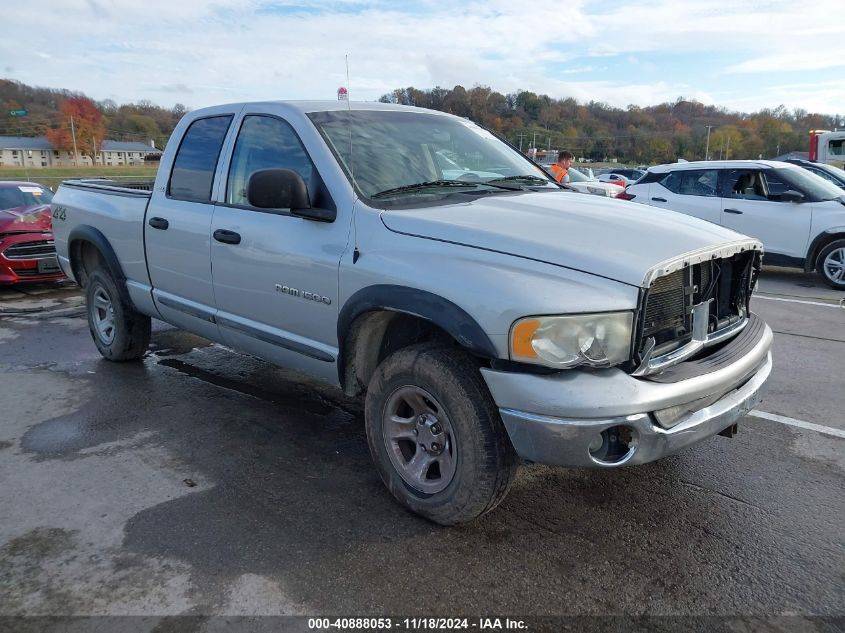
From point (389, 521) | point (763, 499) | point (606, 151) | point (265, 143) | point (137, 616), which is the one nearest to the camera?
point (137, 616)

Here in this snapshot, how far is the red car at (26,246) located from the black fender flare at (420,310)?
691 centimetres

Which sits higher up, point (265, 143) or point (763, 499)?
point (265, 143)

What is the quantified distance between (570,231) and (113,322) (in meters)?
4.18

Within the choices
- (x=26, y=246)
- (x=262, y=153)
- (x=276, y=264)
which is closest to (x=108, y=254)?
(x=262, y=153)

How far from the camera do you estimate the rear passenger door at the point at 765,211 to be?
9602 mm

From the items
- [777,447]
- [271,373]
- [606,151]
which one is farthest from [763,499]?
[606,151]

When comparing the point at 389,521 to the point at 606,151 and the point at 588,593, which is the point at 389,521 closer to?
the point at 588,593

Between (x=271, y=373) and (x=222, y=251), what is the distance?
1.65 metres

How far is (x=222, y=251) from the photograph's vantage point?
4.01m

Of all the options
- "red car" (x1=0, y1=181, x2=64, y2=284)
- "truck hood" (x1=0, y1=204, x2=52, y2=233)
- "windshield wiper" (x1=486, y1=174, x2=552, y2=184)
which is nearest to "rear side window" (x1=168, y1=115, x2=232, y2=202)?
"windshield wiper" (x1=486, y1=174, x2=552, y2=184)

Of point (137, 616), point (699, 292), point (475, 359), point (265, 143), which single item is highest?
point (265, 143)

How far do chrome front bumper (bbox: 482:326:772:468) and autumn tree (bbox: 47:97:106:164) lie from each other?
123 metres

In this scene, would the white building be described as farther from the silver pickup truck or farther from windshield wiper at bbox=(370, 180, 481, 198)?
windshield wiper at bbox=(370, 180, 481, 198)

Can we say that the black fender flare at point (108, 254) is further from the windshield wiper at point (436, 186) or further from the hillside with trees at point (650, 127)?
the hillside with trees at point (650, 127)
